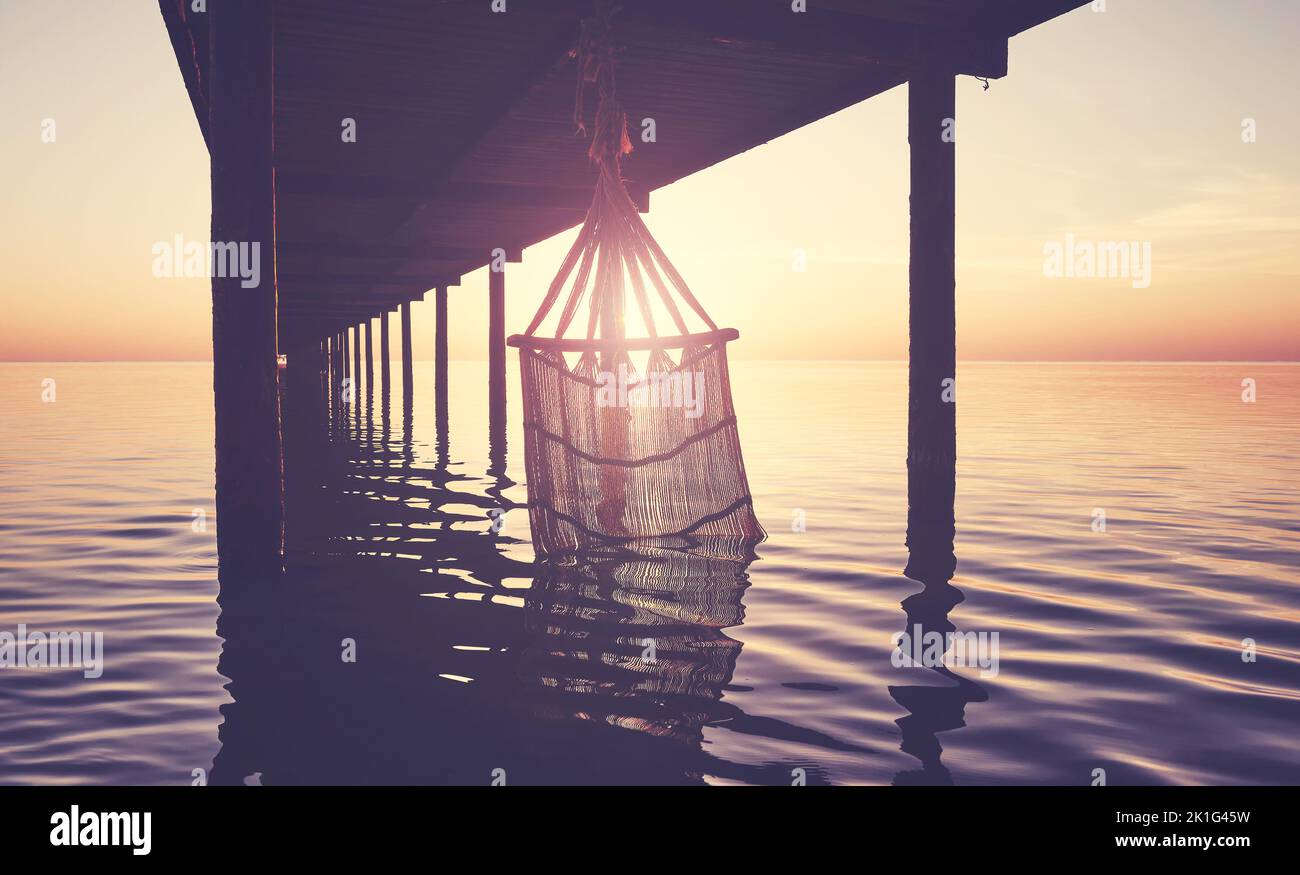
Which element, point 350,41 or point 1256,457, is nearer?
point 350,41

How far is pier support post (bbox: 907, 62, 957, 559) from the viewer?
625cm

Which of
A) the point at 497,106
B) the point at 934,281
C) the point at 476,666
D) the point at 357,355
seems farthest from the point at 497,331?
the point at 357,355

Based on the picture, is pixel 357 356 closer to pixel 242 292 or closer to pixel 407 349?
pixel 407 349

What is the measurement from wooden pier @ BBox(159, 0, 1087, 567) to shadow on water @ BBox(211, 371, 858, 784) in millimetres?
745

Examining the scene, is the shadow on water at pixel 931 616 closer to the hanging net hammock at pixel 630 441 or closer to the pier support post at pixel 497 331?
the hanging net hammock at pixel 630 441

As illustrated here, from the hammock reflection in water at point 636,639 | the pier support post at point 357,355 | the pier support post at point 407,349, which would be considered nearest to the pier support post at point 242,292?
the hammock reflection in water at point 636,639

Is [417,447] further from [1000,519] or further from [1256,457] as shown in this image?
[1256,457]

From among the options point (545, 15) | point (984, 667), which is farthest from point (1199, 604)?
point (545, 15)

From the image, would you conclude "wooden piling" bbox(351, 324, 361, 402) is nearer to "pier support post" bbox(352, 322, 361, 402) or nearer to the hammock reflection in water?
"pier support post" bbox(352, 322, 361, 402)

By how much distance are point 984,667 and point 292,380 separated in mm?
30155

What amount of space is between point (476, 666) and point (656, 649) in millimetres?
763

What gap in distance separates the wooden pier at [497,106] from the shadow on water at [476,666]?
2.44ft
